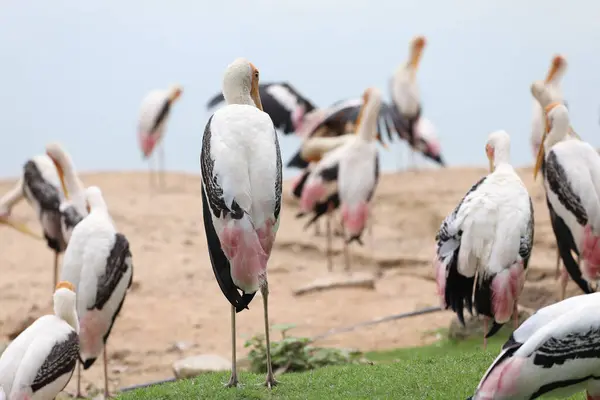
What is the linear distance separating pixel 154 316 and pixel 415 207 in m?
5.55

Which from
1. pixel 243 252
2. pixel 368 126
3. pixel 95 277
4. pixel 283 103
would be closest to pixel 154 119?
pixel 283 103

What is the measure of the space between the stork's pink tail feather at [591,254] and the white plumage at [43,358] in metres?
3.55

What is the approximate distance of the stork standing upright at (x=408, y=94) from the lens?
1520 centimetres

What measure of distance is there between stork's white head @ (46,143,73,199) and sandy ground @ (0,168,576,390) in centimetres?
132

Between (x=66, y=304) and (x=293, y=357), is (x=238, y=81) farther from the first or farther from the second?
(x=293, y=357)

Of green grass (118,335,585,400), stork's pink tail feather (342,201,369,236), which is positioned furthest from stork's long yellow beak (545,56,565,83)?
green grass (118,335,585,400)

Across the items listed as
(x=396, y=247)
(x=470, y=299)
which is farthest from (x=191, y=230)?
(x=470, y=299)

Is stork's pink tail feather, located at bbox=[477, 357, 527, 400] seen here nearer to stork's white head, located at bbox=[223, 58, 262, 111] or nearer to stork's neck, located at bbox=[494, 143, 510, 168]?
stork's white head, located at bbox=[223, 58, 262, 111]

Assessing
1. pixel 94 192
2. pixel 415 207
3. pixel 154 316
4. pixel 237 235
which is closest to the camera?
pixel 237 235

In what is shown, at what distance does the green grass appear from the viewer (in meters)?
5.12

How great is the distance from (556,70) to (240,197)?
7825mm

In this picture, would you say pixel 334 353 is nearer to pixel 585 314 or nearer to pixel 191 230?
pixel 585 314

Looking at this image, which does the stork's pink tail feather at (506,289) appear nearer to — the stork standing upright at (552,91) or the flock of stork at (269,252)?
the flock of stork at (269,252)

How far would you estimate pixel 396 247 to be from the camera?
43.6 feet
